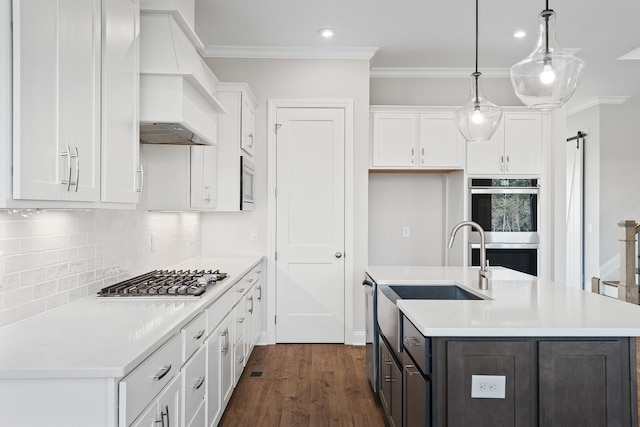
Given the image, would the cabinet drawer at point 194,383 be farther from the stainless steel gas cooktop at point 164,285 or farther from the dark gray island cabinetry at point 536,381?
the dark gray island cabinetry at point 536,381

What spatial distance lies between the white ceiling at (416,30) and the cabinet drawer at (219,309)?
2.20m

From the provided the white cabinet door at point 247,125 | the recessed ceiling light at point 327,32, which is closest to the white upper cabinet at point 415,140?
the recessed ceiling light at point 327,32

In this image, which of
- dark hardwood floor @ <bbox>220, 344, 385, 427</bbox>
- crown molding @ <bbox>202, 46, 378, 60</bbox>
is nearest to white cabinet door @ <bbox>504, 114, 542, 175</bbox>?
crown molding @ <bbox>202, 46, 378, 60</bbox>

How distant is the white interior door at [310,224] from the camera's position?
14.4 ft

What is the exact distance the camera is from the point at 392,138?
15.0ft

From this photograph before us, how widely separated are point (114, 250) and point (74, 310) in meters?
0.66

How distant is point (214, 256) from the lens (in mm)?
4328

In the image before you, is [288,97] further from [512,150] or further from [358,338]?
[358,338]

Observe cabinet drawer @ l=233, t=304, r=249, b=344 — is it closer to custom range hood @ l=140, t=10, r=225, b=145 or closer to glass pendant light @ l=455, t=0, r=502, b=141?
custom range hood @ l=140, t=10, r=225, b=145

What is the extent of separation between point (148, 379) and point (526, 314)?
1504 millimetres

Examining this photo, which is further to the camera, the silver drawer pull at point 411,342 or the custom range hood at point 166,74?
the custom range hood at point 166,74

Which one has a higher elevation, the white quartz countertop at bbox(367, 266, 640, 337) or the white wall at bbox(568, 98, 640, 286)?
the white wall at bbox(568, 98, 640, 286)

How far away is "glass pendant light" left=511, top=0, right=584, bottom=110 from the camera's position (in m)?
2.02

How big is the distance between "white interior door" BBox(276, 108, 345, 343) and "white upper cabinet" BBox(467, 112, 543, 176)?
141cm
